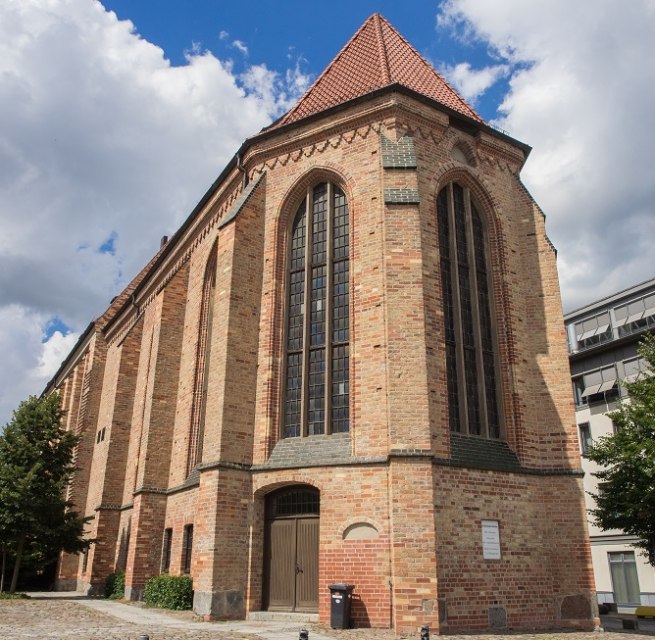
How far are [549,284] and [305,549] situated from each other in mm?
9004

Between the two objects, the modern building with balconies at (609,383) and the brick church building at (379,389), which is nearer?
the brick church building at (379,389)

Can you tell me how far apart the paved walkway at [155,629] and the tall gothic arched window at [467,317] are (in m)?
4.77

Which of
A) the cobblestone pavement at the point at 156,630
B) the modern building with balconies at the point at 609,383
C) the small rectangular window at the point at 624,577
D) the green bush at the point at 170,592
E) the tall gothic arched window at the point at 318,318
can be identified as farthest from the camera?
the modern building with balconies at the point at 609,383

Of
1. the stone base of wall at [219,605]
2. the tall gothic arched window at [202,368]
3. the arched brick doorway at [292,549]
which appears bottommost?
the stone base of wall at [219,605]

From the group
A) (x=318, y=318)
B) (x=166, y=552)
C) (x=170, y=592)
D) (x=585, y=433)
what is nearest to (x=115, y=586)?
(x=166, y=552)

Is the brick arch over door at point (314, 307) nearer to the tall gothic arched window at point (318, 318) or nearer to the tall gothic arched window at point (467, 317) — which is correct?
the tall gothic arched window at point (318, 318)

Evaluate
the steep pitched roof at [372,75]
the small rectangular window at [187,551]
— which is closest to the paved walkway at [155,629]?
the small rectangular window at [187,551]

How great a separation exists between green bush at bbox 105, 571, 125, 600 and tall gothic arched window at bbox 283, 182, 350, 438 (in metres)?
9.02

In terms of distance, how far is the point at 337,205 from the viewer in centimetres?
1639

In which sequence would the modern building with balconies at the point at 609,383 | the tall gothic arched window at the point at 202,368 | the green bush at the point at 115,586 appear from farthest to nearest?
the modern building with balconies at the point at 609,383, the green bush at the point at 115,586, the tall gothic arched window at the point at 202,368

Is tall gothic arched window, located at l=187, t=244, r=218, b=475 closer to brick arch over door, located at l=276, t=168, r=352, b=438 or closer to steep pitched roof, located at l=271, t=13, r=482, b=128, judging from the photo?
brick arch over door, located at l=276, t=168, r=352, b=438

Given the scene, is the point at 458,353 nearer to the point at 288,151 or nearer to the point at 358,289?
the point at 358,289

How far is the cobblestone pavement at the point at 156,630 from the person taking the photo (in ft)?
34.1

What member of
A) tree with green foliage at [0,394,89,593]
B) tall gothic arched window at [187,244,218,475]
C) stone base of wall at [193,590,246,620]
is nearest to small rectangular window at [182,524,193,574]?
tall gothic arched window at [187,244,218,475]
